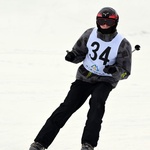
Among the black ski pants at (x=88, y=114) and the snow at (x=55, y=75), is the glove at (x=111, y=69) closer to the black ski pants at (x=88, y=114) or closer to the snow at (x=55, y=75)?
the black ski pants at (x=88, y=114)

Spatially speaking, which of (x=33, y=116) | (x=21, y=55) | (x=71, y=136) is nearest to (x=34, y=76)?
(x=21, y=55)

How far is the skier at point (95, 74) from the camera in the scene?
4902 millimetres

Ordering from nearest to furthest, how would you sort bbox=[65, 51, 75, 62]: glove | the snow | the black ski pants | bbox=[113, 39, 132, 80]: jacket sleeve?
the black ski pants
bbox=[113, 39, 132, 80]: jacket sleeve
bbox=[65, 51, 75, 62]: glove
the snow

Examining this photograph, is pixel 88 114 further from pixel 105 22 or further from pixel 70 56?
pixel 105 22

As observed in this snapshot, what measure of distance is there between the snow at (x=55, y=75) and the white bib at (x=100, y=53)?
1.10 meters

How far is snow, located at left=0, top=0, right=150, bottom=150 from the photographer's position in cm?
624

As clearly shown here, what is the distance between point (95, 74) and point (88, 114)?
1.55 ft

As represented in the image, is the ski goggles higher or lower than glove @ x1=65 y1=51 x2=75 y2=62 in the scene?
higher

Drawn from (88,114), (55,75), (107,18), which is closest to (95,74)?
(88,114)

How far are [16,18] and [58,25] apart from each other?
1001 millimetres

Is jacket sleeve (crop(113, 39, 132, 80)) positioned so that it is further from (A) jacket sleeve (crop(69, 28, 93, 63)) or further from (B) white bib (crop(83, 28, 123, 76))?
(A) jacket sleeve (crop(69, 28, 93, 63))

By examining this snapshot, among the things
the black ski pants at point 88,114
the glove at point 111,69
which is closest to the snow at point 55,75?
the black ski pants at point 88,114

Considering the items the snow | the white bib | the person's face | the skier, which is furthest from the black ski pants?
the snow

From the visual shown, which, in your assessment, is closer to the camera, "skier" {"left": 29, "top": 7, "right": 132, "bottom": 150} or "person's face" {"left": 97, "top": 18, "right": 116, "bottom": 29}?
"skier" {"left": 29, "top": 7, "right": 132, "bottom": 150}
